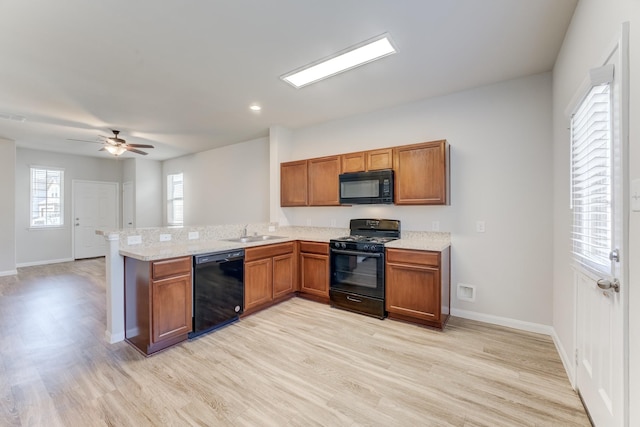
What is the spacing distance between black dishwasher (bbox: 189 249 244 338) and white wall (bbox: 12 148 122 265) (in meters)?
6.14

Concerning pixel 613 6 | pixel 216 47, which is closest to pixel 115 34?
pixel 216 47

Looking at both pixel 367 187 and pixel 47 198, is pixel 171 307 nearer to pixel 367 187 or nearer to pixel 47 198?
pixel 367 187

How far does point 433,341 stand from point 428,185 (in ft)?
5.52

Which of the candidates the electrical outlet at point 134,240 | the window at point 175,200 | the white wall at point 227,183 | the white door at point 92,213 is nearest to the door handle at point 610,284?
the electrical outlet at point 134,240

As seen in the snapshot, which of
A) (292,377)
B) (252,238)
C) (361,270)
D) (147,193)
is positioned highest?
(147,193)

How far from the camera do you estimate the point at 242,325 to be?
3.09 metres

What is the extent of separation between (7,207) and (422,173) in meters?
7.76

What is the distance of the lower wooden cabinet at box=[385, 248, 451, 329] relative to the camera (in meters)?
2.86

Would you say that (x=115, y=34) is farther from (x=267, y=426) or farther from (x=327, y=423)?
(x=327, y=423)

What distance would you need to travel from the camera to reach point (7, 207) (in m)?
5.38

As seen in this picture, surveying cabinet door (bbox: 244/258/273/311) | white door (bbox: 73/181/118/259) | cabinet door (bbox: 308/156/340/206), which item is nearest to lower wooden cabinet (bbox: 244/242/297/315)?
cabinet door (bbox: 244/258/273/311)

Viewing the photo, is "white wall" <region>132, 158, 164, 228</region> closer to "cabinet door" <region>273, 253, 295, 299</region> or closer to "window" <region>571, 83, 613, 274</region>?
"cabinet door" <region>273, 253, 295, 299</region>

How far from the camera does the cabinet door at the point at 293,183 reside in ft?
14.1

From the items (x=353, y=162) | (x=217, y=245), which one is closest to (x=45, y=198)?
(x=217, y=245)
